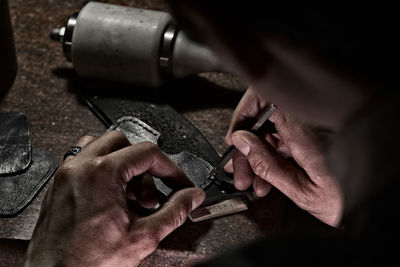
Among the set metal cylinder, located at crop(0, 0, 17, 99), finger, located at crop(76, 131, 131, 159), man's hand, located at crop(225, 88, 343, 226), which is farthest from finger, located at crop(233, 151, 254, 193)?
metal cylinder, located at crop(0, 0, 17, 99)

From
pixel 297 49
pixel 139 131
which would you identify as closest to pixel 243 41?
pixel 297 49

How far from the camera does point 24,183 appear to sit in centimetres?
124

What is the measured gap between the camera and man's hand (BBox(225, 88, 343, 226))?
1170mm

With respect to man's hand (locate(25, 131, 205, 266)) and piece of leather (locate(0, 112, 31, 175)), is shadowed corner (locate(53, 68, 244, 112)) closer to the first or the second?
piece of leather (locate(0, 112, 31, 175))

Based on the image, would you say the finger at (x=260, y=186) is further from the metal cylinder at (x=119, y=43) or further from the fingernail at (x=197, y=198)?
the metal cylinder at (x=119, y=43)

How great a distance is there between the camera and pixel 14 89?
1465mm

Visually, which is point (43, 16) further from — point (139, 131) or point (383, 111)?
point (383, 111)

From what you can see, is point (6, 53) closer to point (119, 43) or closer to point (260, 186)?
point (119, 43)

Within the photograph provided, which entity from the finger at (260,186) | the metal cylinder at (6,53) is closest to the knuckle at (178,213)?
the finger at (260,186)

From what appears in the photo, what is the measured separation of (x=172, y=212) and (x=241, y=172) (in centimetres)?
22

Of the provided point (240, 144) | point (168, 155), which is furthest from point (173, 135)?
point (240, 144)

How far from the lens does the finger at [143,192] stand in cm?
114

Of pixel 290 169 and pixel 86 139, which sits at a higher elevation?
pixel 290 169

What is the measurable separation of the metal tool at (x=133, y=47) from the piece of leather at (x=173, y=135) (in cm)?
6
